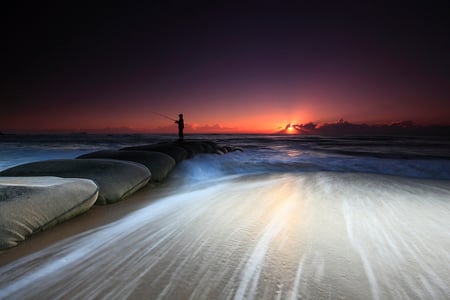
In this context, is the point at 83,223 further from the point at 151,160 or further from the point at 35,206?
the point at 151,160

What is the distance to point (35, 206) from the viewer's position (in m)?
2.08

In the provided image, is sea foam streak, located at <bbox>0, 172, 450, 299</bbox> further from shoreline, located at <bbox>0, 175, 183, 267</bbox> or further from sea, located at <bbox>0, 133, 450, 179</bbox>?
sea, located at <bbox>0, 133, 450, 179</bbox>

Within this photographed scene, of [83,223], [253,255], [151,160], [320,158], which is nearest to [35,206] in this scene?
[83,223]

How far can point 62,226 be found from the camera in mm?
2340

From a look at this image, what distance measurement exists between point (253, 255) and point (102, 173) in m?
2.52

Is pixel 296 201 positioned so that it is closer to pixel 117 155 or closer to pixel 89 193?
pixel 89 193

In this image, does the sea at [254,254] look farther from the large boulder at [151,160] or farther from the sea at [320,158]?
the sea at [320,158]

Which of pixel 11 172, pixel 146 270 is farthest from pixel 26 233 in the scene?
pixel 11 172

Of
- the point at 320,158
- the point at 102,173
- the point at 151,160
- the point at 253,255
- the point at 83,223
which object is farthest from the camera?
the point at 320,158

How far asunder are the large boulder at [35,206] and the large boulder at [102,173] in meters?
0.58

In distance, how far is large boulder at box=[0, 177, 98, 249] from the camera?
188 cm

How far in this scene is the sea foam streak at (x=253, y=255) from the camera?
129 cm

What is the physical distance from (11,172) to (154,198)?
213cm

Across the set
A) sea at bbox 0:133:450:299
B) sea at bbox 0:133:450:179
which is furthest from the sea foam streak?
sea at bbox 0:133:450:179
